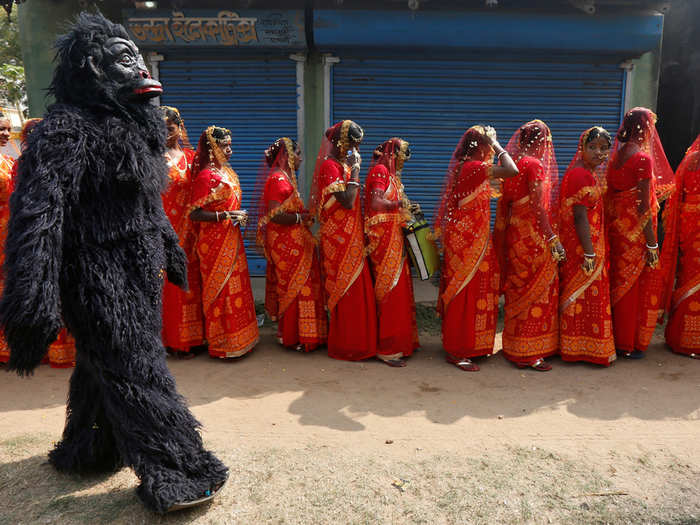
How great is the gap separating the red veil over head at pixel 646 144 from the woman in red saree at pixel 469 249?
1068 millimetres

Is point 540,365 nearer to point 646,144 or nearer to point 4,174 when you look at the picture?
point 646,144

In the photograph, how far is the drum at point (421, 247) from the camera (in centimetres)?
402

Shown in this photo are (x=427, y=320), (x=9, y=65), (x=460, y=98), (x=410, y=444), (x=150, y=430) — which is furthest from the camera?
(x=9, y=65)

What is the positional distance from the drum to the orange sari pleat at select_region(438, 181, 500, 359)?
Result: 0.15 m

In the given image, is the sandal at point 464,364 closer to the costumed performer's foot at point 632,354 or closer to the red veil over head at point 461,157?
the red veil over head at point 461,157

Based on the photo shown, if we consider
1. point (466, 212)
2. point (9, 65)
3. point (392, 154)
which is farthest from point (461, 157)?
point (9, 65)

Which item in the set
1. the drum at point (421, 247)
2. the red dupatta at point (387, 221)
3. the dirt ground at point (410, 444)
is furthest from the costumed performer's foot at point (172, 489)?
the drum at point (421, 247)

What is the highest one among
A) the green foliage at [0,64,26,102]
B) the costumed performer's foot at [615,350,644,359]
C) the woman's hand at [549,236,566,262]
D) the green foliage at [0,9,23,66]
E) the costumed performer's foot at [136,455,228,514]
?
the green foliage at [0,9,23,66]

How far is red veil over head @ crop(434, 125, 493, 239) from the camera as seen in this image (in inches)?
150

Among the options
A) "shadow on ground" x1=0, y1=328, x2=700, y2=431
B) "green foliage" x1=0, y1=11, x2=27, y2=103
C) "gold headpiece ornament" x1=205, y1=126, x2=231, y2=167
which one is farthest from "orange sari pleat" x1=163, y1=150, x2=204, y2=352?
"green foliage" x1=0, y1=11, x2=27, y2=103

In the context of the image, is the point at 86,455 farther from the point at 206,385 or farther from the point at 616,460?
the point at 616,460

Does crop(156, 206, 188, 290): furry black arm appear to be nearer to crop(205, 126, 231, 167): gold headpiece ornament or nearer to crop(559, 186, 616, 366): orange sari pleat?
crop(205, 126, 231, 167): gold headpiece ornament

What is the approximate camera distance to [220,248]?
13.4ft

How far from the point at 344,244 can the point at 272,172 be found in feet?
2.92
